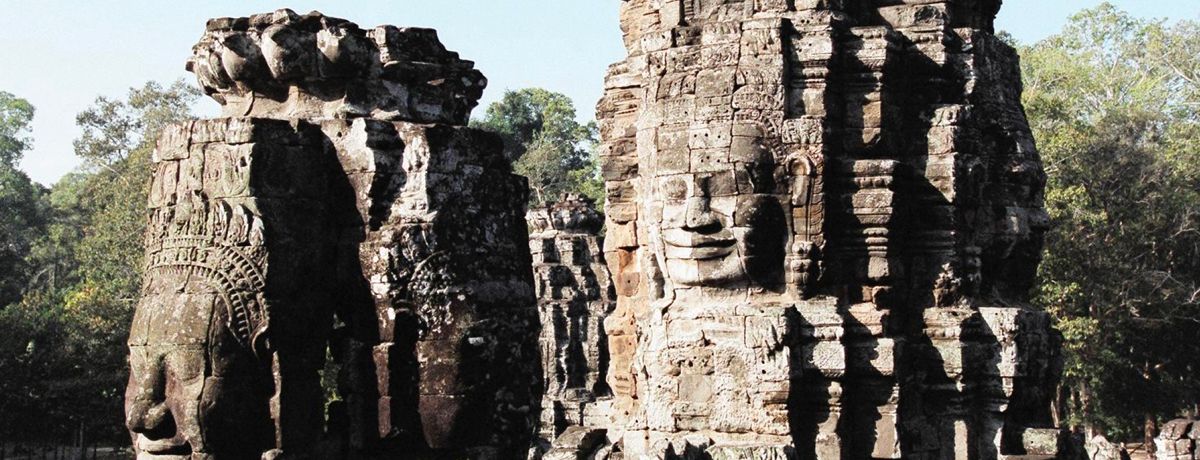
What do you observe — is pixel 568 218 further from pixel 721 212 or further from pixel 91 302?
pixel 721 212

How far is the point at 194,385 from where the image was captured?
5.05 m

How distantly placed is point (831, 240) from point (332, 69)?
20.7 ft

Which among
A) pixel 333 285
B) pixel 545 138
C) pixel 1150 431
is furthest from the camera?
pixel 545 138

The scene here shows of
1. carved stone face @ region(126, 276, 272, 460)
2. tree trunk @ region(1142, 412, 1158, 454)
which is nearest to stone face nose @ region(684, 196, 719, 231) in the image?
carved stone face @ region(126, 276, 272, 460)

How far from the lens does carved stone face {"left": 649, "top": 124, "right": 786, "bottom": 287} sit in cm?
1081

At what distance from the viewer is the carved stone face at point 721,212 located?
1081cm

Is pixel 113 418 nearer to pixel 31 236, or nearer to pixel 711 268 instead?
pixel 711 268

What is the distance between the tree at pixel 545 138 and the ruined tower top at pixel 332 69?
130 ft

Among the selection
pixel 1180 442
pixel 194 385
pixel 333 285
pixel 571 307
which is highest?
pixel 571 307

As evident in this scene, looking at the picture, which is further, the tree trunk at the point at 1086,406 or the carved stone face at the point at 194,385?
the tree trunk at the point at 1086,406

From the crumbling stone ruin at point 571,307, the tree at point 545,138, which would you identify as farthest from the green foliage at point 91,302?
the tree at point 545,138

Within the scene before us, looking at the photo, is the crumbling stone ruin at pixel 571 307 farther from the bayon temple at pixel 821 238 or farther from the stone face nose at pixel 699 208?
the stone face nose at pixel 699 208

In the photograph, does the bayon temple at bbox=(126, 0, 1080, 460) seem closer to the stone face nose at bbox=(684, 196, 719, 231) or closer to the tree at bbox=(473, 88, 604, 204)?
the stone face nose at bbox=(684, 196, 719, 231)

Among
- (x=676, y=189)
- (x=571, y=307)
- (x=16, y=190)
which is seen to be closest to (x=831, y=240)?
(x=676, y=189)
